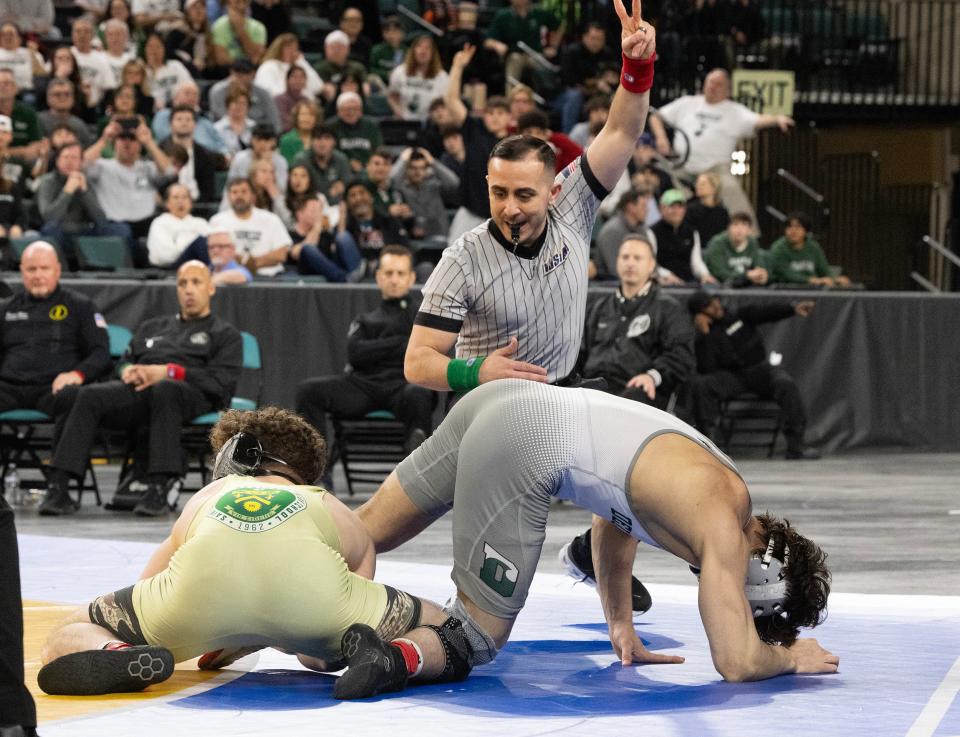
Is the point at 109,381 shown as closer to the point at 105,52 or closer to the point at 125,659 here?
the point at 125,659

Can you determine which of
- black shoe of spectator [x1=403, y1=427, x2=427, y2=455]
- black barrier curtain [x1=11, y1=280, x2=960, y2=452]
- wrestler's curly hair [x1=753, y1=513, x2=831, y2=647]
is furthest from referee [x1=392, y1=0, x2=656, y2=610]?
black barrier curtain [x1=11, y1=280, x2=960, y2=452]

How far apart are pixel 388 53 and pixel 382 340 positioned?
22.2 ft

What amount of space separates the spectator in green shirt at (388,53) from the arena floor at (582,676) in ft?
28.5

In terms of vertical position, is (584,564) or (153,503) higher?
(584,564)

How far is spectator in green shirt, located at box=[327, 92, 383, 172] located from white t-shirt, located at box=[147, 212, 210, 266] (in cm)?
217

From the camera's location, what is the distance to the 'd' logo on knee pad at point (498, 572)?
4145 millimetres

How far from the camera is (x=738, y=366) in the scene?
456 inches

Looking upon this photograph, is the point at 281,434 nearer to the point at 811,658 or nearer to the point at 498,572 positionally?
the point at 498,572

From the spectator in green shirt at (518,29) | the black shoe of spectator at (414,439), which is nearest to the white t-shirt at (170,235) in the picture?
the black shoe of spectator at (414,439)

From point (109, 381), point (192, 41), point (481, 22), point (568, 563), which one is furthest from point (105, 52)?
point (568, 563)

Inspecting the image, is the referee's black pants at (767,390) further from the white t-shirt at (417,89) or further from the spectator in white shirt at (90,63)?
the spectator in white shirt at (90,63)

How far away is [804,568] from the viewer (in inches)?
161

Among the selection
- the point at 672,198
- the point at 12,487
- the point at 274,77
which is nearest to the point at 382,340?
the point at 12,487

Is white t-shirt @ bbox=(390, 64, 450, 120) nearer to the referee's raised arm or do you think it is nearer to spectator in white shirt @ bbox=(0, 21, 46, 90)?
spectator in white shirt @ bbox=(0, 21, 46, 90)
